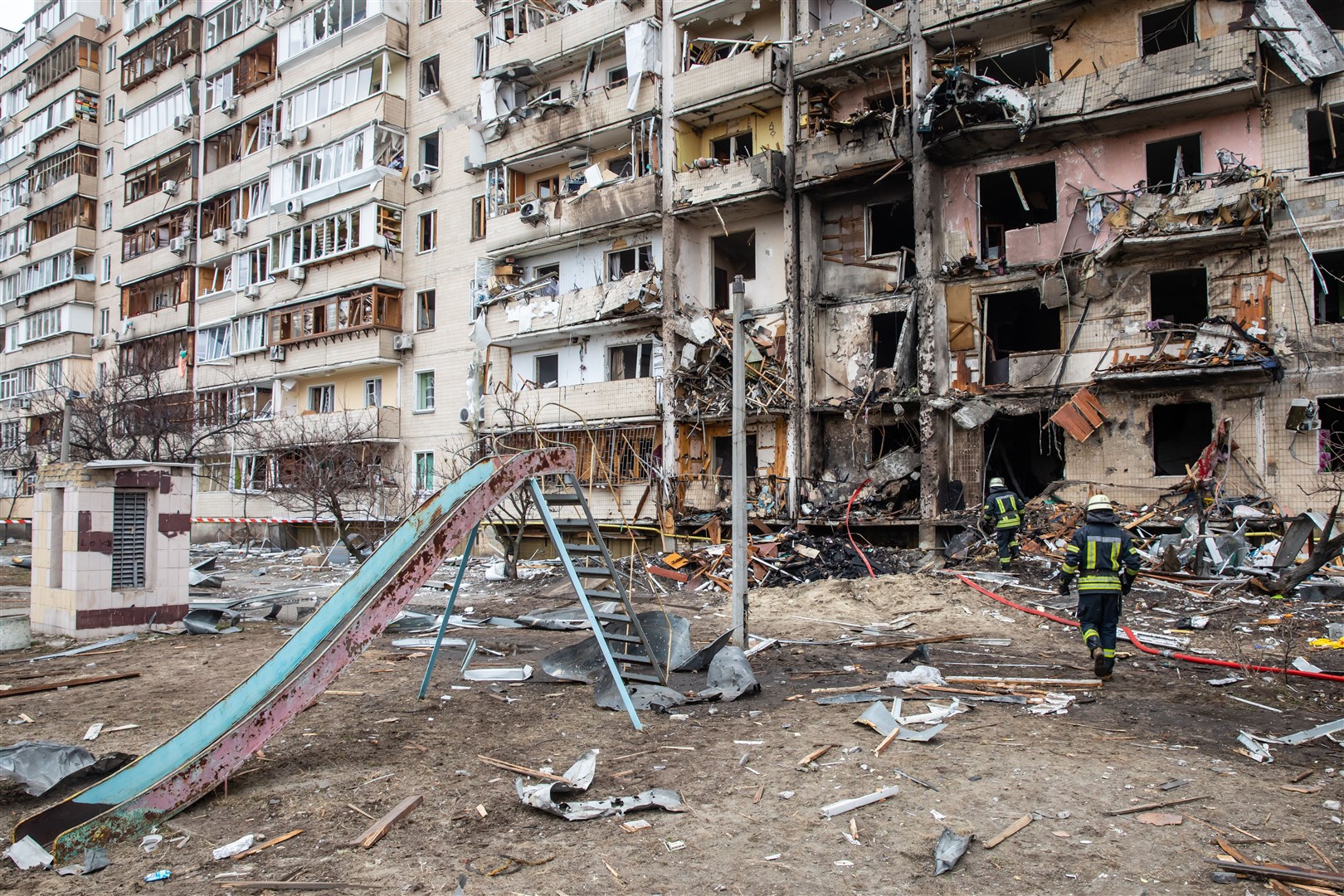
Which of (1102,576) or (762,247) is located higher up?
(762,247)

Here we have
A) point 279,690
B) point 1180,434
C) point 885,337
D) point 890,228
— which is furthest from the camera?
point 890,228

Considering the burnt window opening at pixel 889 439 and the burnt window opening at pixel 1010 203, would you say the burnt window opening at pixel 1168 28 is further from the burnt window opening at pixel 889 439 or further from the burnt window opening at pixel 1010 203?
the burnt window opening at pixel 889 439

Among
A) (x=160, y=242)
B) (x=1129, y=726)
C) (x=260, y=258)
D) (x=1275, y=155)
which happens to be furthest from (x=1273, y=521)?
(x=160, y=242)

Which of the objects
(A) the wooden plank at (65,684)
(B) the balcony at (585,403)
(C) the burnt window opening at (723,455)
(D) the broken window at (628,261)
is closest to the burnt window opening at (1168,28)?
(D) the broken window at (628,261)

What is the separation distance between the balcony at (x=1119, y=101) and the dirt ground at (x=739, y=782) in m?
12.9

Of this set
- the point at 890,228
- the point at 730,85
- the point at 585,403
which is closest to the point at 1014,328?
the point at 890,228

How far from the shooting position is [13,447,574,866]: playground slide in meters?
4.83

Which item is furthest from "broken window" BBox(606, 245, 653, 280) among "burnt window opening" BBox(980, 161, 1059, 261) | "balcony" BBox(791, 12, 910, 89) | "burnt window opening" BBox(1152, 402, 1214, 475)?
"burnt window opening" BBox(1152, 402, 1214, 475)

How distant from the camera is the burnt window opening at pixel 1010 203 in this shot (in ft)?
71.9

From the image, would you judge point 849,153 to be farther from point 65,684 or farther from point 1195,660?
point 65,684

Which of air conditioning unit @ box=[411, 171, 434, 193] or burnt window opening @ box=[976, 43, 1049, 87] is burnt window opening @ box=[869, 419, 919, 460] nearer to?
burnt window opening @ box=[976, 43, 1049, 87]

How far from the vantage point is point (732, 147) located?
26.2m

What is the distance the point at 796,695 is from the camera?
842cm

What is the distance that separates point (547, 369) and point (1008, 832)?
26.2m
